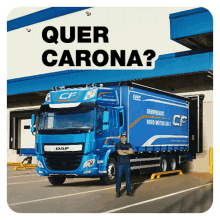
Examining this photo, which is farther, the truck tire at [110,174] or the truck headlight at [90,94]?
the truck tire at [110,174]

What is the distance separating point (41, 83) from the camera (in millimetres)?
26422

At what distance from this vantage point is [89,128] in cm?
1341

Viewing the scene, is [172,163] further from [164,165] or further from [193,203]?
[193,203]

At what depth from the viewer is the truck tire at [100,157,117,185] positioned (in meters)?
14.1

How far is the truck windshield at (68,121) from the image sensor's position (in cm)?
1350

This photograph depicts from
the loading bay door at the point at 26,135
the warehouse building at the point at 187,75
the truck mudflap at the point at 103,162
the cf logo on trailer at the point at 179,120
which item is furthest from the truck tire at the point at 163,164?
the loading bay door at the point at 26,135

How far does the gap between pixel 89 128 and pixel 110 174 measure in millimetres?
2052

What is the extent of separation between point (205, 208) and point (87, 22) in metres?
16.3

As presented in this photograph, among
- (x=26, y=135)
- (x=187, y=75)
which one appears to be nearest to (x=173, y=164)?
(x=187, y=75)

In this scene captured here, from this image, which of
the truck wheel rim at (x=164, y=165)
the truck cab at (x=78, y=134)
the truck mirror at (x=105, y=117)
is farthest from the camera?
the truck wheel rim at (x=164, y=165)

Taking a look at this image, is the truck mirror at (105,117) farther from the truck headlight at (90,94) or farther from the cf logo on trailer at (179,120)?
the cf logo on trailer at (179,120)

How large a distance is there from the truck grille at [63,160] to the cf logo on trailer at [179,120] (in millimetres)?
7123

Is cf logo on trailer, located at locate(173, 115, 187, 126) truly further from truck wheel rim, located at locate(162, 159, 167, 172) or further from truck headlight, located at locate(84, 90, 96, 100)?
truck headlight, located at locate(84, 90, 96, 100)

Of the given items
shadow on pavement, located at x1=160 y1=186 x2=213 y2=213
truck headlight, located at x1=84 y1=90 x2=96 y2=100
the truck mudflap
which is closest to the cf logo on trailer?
the truck mudflap
